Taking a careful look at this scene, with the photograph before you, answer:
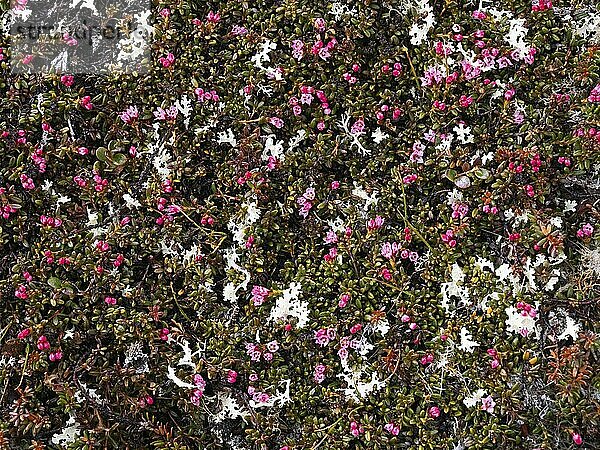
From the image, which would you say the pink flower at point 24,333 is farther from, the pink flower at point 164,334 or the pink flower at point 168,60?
the pink flower at point 168,60

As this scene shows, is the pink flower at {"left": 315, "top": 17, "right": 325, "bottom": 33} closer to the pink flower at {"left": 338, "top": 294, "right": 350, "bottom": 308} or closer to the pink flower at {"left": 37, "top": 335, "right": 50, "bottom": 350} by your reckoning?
the pink flower at {"left": 338, "top": 294, "right": 350, "bottom": 308}

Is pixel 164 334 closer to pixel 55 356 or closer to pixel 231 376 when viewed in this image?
pixel 231 376

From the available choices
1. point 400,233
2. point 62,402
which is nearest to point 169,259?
point 62,402

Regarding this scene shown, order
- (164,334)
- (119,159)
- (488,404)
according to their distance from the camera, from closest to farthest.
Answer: (488,404) < (164,334) < (119,159)

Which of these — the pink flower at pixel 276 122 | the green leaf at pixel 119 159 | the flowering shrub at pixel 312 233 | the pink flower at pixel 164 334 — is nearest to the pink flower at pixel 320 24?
the flowering shrub at pixel 312 233

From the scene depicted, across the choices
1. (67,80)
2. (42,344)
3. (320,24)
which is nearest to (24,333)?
(42,344)

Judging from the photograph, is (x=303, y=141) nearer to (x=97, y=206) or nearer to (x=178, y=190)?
(x=178, y=190)

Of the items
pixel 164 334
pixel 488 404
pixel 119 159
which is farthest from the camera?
pixel 119 159

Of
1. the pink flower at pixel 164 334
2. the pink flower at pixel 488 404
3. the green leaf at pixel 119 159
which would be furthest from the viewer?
the green leaf at pixel 119 159
